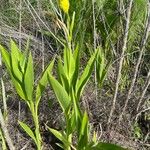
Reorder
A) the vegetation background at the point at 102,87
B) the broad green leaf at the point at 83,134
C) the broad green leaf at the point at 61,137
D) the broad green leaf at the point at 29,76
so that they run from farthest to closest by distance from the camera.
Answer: the vegetation background at the point at 102,87
the broad green leaf at the point at 61,137
the broad green leaf at the point at 29,76
the broad green leaf at the point at 83,134

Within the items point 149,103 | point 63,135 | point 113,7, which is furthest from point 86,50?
point 63,135

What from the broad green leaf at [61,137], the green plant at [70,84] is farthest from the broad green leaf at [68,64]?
the broad green leaf at [61,137]

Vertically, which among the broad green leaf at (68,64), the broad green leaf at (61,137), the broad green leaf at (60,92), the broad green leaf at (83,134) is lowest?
the broad green leaf at (61,137)

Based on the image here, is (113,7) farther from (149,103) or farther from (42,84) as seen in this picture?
(42,84)

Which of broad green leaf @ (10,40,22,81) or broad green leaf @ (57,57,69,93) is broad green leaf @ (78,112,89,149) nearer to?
broad green leaf @ (57,57,69,93)

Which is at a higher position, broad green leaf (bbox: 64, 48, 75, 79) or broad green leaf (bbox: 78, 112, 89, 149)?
broad green leaf (bbox: 64, 48, 75, 79)

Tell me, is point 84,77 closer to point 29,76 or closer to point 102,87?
point 29,76

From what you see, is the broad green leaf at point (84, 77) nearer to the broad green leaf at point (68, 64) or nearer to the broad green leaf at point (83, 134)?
the broad green leaf at point (68, 64)

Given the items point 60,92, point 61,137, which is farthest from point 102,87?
point 60,92

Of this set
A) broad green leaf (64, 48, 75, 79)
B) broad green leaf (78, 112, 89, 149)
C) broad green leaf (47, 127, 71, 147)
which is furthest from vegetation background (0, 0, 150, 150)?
broad green leaf (78, 112, 89, 149)

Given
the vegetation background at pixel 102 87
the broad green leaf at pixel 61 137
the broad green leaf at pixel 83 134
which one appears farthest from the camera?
the vegetation background at pixel 102 87

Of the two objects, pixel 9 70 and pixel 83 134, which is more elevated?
pixel 9 70
